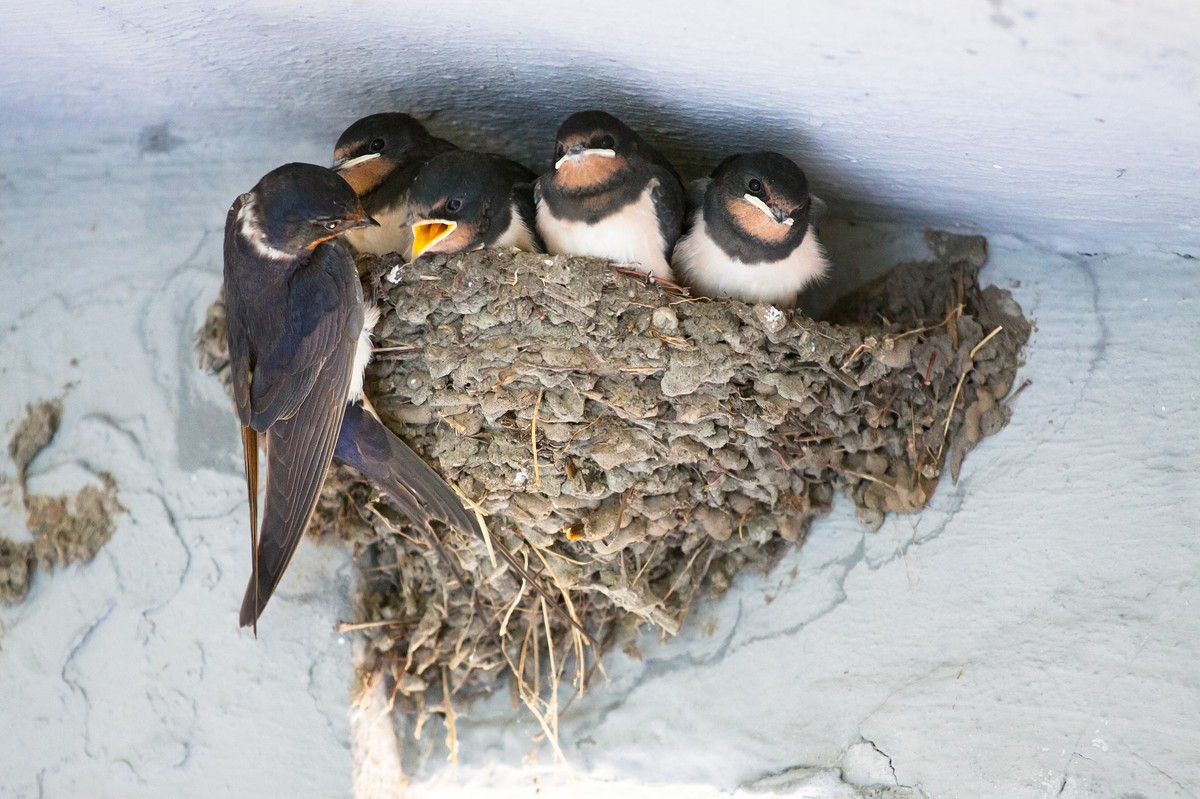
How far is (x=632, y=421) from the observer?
2.57 m

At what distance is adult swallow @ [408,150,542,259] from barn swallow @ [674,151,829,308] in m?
0.37

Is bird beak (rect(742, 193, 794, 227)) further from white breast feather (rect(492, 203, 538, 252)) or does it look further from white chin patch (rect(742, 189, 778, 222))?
white breast feather (rect(492, 203, 538, 252))

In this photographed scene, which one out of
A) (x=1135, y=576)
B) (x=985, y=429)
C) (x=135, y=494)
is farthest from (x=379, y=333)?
(x=1135, y=576)

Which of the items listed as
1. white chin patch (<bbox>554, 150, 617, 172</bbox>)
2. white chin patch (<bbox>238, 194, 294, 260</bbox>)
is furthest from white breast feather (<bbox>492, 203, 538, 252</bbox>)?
white chin patch (<bbox>238, 194, 294, 260</bbox>)

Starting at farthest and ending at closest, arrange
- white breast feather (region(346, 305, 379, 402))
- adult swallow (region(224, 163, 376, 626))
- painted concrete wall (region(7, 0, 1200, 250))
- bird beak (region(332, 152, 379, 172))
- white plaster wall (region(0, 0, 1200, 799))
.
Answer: bird beak (region(332, 152, 379, 172)), white breast feather (region(346, 305, 379, 402)), adult swallow (region(224, 163, 376, 626)), white plaster wall (region(0, 0, 1200, 799)), painted concrete wall (region(7, 0, 1200, 250))

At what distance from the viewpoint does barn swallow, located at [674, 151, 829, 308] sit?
8.29 ft

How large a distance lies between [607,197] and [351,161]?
0.63 m

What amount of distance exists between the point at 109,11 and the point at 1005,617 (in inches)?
84.5

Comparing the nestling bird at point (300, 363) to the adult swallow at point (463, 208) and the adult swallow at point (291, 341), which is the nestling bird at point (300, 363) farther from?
the adult swallow at point (463, 208)

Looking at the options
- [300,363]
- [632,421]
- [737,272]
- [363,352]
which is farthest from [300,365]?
[737,272]

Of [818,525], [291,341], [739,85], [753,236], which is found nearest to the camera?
[739,85]

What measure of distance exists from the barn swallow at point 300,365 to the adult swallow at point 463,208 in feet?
0.43

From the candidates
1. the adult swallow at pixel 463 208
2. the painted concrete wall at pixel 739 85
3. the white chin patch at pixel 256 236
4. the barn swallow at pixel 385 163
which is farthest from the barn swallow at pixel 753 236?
the white chin patch at pixel 256 236

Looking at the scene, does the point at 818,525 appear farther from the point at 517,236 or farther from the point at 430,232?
the point at 430,232
